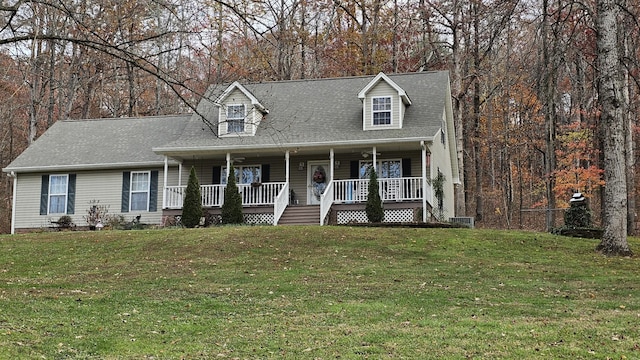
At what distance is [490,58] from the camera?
3456cm

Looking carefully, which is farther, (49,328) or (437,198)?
(437,198)

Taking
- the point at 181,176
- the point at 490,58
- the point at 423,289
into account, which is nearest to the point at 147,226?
the point at 181,176

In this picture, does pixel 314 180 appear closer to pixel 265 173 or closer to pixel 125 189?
pixel 265 173

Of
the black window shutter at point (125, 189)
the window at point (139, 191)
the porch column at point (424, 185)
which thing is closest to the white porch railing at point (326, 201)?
the porch column at point (424, 185)

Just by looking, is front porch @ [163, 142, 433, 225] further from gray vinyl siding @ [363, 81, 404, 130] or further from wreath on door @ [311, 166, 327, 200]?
gray vinyl siding @ [363, 81, 404, 130]

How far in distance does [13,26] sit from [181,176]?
53.3 ft

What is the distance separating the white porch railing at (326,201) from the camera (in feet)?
71.1

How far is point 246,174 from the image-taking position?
24969mm

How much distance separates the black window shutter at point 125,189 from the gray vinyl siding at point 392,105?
8921mm

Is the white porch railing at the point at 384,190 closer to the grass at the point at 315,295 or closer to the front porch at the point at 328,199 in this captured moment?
the front porch at the point at 328,199

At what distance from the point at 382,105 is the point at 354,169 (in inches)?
95.1

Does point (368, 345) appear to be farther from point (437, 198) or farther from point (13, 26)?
point (437, 198)

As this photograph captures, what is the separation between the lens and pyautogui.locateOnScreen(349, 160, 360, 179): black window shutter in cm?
2400

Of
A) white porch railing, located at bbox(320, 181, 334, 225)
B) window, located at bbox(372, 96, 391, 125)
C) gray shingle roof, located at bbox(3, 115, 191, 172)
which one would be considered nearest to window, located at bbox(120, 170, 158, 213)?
gray shingle roof, located at bbox(3, 115, 191, 172)
